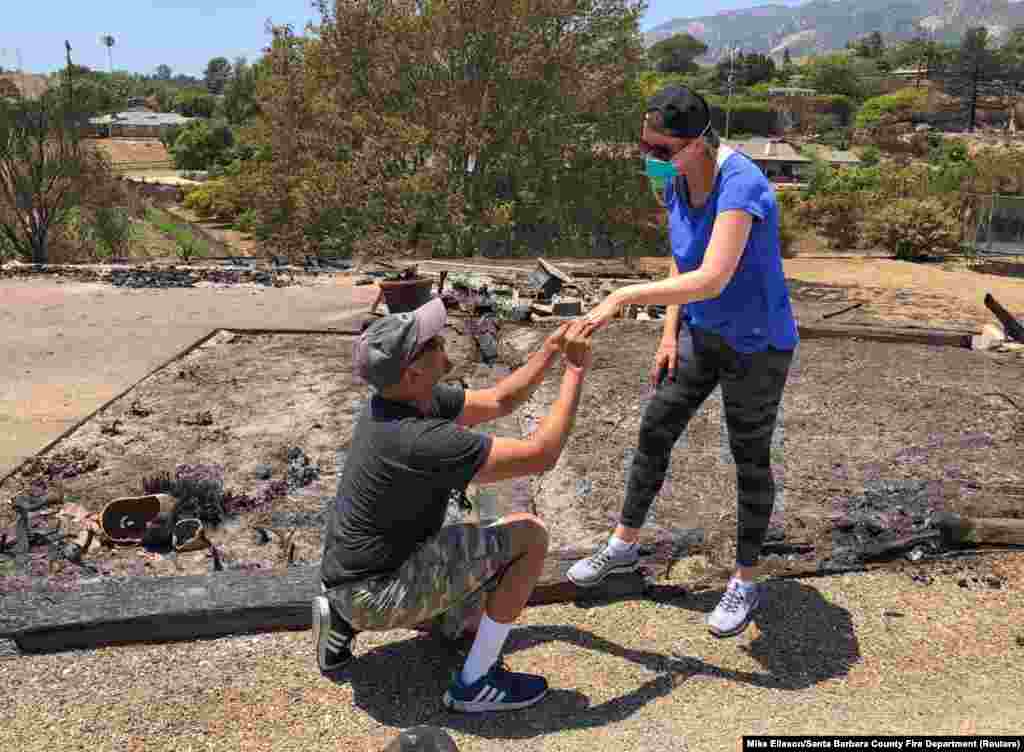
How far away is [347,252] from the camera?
22.5m

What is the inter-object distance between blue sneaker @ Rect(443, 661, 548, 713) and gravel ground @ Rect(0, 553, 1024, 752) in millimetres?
49

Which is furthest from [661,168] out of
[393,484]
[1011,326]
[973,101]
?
[973,101]

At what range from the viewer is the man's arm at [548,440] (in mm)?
2854

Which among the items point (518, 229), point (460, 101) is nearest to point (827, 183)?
point (518, 229)

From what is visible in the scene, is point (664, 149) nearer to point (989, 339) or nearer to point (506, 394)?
point (506, 394)

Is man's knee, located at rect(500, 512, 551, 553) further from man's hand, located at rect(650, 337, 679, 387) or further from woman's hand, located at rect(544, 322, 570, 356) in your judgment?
man's hand, located at rect(650, 337, 679, 387)

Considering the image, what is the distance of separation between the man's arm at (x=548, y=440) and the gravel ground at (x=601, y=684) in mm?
912

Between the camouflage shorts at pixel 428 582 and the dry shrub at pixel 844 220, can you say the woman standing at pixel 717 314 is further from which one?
the dry shrub at pixel 844 220

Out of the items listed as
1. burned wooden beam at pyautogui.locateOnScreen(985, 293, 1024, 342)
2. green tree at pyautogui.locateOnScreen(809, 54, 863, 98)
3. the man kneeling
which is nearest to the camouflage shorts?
the man kneeling

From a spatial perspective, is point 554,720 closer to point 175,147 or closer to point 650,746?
point 650,746

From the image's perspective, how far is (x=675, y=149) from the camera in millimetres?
3273

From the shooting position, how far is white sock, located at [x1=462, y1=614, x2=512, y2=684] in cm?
312

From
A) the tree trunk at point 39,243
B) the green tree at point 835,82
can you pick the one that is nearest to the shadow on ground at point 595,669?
the tree trunk at point 39,243

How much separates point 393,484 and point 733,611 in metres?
1.62
